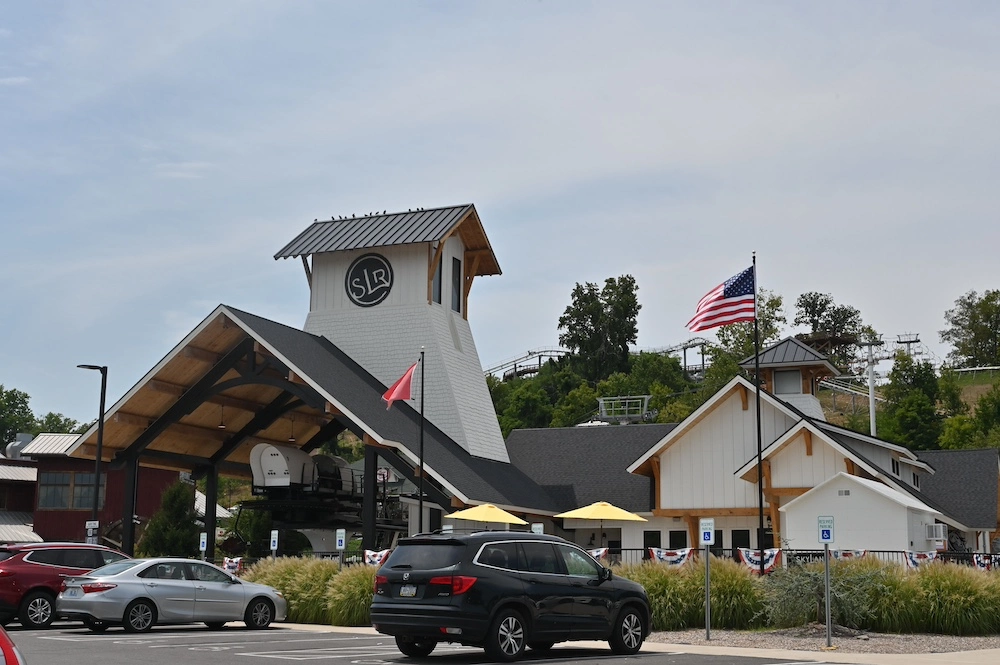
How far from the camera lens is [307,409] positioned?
40.3m

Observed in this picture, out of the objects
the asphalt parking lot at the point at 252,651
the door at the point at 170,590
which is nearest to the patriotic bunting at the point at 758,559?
the asphalt parking lot at the point at 252,651

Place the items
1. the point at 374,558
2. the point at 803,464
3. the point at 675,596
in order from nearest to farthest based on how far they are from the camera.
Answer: the point at 675,596
the point at 374,558
the point at 803,464

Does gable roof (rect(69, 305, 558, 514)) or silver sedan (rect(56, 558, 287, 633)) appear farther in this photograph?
gable roof (rect(69, 305, 558, 514))

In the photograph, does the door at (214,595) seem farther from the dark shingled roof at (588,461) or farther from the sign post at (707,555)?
the dark shingled roof at (588,461)

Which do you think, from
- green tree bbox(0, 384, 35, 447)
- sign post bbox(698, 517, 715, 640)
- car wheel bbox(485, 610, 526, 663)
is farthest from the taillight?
green tree bbox(0, 384, 35, 447)

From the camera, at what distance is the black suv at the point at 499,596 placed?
603 inches

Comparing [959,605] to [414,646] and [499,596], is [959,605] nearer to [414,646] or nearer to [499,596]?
[499,596]

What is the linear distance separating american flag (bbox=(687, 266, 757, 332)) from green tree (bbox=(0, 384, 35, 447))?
10446cm

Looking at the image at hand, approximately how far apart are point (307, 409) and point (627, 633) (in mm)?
24701

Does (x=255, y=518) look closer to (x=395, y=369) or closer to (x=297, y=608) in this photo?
(x=395, y=369)

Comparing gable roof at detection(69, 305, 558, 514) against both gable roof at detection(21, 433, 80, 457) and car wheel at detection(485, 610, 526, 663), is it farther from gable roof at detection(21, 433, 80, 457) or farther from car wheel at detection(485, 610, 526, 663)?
gable roof at detection(21, 433, 80, 457)

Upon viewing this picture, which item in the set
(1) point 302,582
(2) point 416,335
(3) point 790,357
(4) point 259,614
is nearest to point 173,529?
(2) point 416,335

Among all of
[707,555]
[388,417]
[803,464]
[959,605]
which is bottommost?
[959,605]

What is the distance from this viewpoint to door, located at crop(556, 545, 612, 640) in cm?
1648
